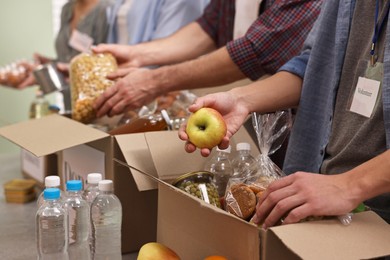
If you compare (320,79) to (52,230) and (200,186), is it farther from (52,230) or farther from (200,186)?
(52,230)

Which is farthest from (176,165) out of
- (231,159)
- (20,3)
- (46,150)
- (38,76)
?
(20,3)

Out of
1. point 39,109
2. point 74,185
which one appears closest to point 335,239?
point 74,185

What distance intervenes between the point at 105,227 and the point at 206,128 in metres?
0.33

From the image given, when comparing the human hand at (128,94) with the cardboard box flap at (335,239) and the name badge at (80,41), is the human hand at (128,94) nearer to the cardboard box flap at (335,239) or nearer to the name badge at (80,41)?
the cardboard box flap at (335,239)

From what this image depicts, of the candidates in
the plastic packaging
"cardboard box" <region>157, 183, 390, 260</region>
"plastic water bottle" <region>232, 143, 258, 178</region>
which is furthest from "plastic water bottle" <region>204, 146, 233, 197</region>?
"cardboard box" <region>157, 183, 390, 260</region>

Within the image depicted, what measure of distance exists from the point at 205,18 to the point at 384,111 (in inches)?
49.6

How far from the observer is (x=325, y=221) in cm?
115

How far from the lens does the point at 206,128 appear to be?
4.61ft

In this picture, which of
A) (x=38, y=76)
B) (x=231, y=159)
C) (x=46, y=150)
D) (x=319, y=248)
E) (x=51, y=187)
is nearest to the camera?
(x=319, y=248)

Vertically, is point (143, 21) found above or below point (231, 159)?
above

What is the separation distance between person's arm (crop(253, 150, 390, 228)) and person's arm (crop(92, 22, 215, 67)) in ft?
4.58

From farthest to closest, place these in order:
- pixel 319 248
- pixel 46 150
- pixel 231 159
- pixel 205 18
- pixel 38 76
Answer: pixel 38 76 → pixel 205 18 → pixel 231 159 → pixel 46 150 → pixel 319 248

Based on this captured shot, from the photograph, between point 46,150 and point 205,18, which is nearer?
point 46,150

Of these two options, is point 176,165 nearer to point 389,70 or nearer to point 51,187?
point 51,187
